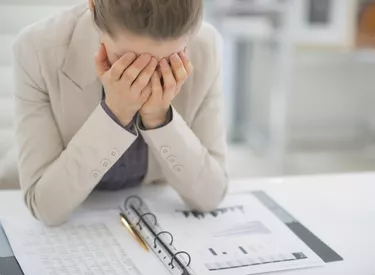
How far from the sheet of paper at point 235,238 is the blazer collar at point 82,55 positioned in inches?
9.4

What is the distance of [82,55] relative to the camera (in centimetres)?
108

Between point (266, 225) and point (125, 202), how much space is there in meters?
0.24

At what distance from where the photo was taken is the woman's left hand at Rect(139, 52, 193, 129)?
945 millimetres

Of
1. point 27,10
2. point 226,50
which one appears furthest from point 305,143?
point 27,10

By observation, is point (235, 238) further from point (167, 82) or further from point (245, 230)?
point (167, 82)

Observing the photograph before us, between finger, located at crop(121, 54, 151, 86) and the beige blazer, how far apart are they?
3.7 inches

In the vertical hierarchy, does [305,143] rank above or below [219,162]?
below

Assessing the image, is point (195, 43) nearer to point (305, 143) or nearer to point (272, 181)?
point (272, 181)

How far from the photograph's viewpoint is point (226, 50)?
3.16m

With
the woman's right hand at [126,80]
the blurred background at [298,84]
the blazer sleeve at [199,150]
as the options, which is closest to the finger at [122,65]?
the woman's right hand at [126,80]

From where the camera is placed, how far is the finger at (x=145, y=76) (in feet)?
3.03

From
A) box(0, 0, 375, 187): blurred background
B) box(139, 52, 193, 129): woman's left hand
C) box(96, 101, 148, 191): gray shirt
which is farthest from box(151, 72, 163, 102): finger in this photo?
box(0, 0, 375, 187): blurred background

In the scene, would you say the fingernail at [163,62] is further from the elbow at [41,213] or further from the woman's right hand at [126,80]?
the elbow at [41,213]

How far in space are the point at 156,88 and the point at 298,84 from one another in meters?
2.30
